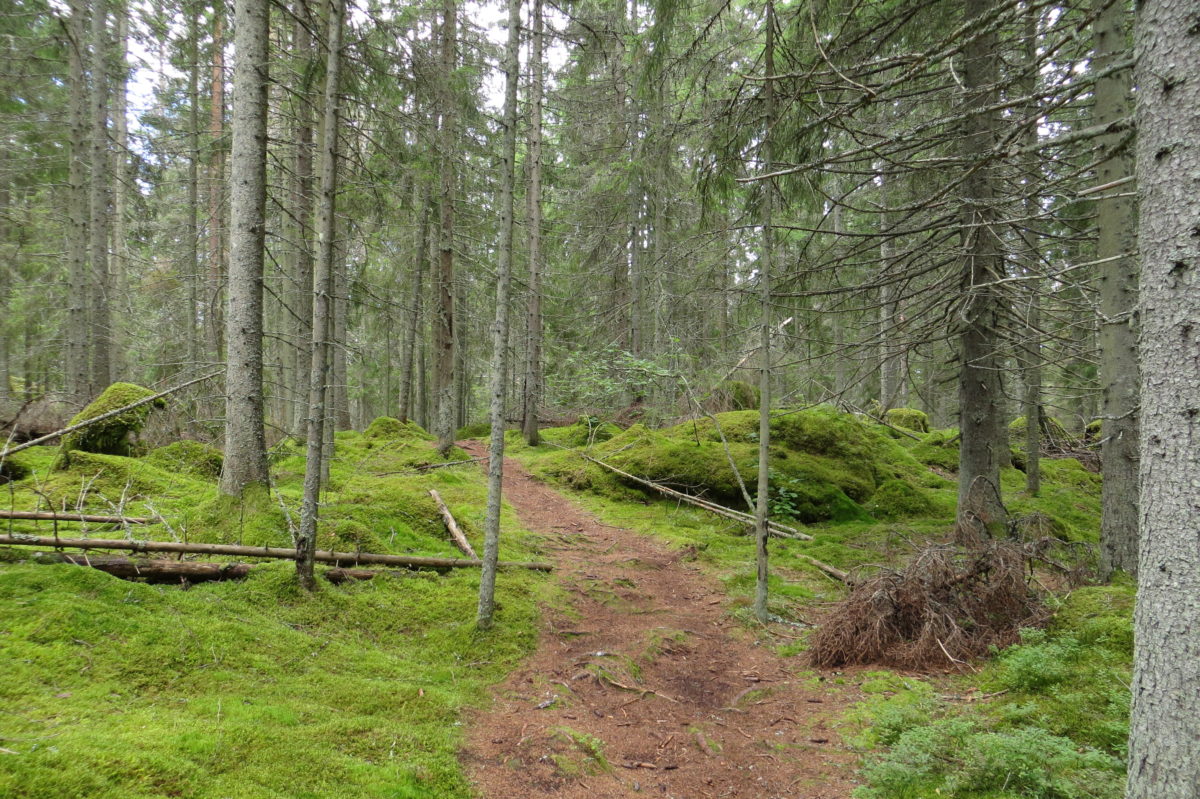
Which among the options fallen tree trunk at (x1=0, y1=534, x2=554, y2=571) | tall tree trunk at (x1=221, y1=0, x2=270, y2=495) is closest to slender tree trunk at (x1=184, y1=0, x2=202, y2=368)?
tall tree trunk at (x1=221, y1=0, x2=270, y2=495)

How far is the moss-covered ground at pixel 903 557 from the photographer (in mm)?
2939

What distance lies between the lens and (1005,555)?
191 inches

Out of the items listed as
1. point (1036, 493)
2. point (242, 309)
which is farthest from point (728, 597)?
point (1036, 493)

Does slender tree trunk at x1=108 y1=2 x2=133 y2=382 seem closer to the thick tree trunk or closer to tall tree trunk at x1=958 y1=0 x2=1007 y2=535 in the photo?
the thick tree trunk

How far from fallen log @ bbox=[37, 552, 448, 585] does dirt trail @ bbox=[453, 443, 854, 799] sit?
259 cm

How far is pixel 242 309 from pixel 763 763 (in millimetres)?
6138

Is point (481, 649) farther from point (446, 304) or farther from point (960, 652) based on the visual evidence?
point (446, 304)

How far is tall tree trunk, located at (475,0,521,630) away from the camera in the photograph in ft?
15.5

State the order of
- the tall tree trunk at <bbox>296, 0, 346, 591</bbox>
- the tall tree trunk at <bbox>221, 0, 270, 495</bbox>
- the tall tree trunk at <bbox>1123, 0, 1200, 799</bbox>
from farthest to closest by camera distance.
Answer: the tall tree trunk at <bbox>221, 0, 270, 495</bbox>
the tall tree trunk at <bbox>296, 0, 346, 591</bbox>
the tall tree trunk at <bbox>1123, 0, 1200, 799</bbox>

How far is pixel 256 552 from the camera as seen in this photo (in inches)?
186

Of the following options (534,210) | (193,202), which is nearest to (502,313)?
(534,210)

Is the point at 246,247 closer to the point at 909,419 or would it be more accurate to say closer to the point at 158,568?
the point at 158,568

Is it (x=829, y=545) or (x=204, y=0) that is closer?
(x=204, y=0)

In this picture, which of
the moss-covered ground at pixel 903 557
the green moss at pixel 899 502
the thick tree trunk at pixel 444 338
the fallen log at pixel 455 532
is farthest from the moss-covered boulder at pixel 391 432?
the green moss at pixel 899 502
